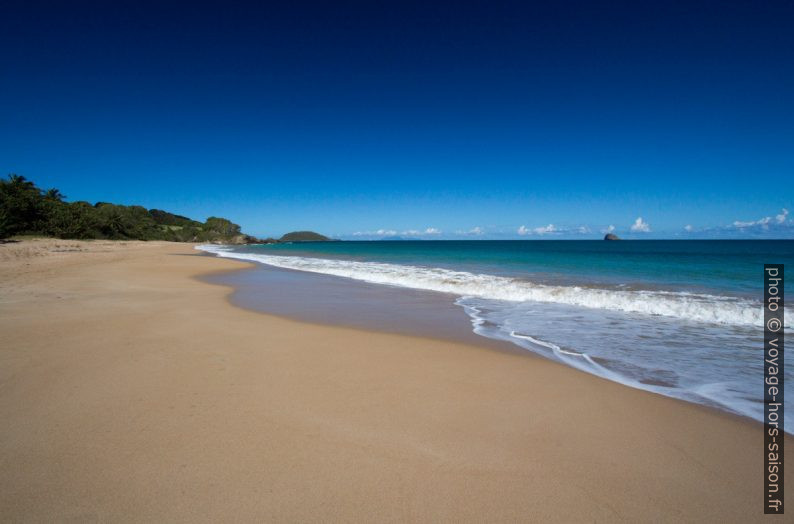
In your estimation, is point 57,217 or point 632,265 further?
point 57,217

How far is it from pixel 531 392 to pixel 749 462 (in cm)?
181

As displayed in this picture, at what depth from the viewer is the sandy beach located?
228 cm

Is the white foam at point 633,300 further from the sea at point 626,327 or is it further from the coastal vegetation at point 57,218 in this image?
the coastal vegetation at point 57,218

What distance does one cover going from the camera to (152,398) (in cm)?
367

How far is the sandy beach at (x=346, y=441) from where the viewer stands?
2283 millimetres

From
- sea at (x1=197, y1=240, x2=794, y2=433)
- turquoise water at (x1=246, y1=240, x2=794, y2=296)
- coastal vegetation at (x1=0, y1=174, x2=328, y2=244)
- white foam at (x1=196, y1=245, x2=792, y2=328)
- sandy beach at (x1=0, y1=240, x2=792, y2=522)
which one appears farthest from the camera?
coastal vegetation at (x1=0, y1=174, x2=328, y2=244)

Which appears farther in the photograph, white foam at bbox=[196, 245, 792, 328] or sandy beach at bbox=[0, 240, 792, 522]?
white foam at bbox=[196, 245, 792, 328]

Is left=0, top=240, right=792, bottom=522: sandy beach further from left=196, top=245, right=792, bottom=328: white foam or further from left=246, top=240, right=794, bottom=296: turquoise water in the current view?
left=246, top=240, right=794, bottom=296: turquoise water

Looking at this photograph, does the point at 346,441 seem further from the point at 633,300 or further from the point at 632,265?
the point at 632,265

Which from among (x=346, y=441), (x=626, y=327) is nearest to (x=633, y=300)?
(x=626, y=327)

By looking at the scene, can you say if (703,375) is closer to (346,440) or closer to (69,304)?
(346,440)

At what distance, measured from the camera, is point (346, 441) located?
9.80 feet

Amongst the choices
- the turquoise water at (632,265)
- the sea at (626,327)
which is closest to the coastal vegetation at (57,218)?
the turquoise water at (632,265)

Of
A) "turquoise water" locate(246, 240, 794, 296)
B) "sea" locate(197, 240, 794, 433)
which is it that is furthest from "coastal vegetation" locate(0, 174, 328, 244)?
Result: "sea" locate(197, 240, 794, 433)
